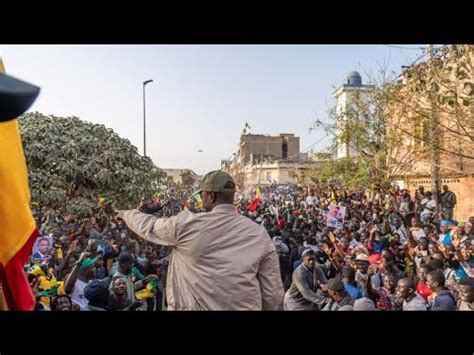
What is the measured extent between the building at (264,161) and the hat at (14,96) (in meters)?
2.99

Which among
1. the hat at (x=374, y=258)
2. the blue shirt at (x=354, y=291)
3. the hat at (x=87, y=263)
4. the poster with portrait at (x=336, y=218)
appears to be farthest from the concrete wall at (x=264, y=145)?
the hat at (x=87, y=263)

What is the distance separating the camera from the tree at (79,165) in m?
4.64

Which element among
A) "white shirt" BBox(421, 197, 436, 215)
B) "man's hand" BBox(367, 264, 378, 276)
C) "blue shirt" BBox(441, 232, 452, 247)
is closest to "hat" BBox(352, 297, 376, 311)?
"man's hand" BBox(367, 264, 378, 276)

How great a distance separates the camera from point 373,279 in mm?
4586

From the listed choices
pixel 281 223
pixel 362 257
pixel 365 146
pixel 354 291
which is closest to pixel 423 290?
pixel 354 291

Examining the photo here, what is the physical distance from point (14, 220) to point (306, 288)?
9.98 ft

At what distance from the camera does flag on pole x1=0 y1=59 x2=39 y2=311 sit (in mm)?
1278

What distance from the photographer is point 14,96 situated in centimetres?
91

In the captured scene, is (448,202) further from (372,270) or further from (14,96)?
(14,96)

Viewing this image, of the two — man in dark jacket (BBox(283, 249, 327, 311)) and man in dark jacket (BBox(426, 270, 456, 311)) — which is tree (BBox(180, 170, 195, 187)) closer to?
man in dark jacket (BBox(283, 249, 327, 311))

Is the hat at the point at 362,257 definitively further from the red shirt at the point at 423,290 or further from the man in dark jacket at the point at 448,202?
the man in dark jacket at the point at 448,202

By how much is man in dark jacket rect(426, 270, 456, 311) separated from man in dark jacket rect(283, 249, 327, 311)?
76 cm
